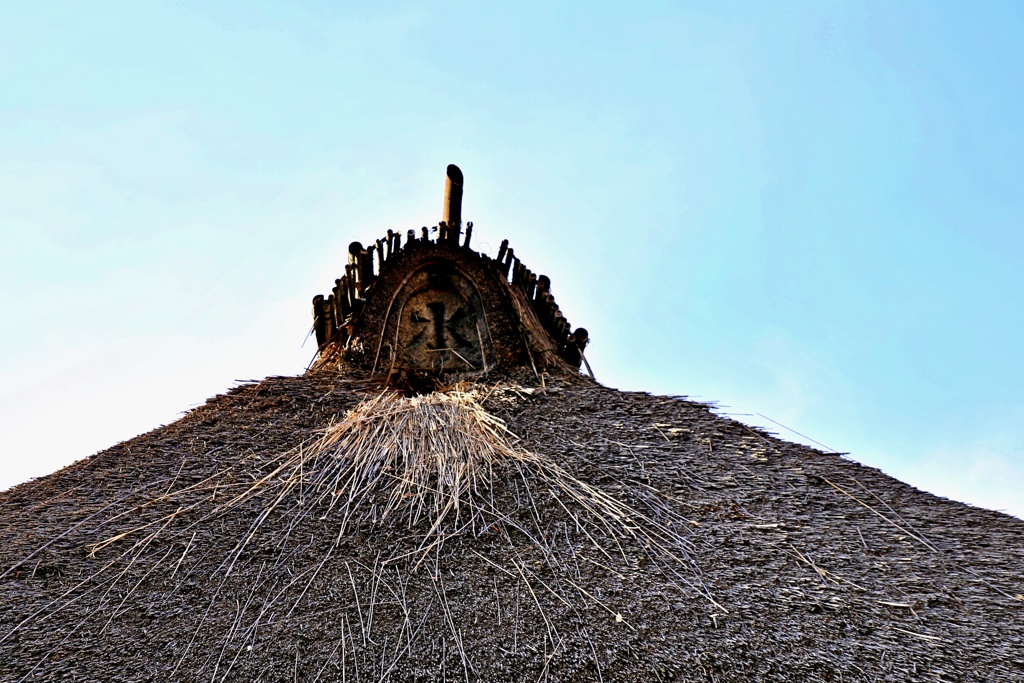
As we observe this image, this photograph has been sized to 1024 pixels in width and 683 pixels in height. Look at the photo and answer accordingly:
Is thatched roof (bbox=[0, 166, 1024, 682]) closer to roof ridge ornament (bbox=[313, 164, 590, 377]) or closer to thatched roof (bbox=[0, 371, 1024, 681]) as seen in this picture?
thatched roof (bbox=[0, 371, 1024, 681])

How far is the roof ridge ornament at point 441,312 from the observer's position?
510cm

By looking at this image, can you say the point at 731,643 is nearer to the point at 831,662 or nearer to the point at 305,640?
the point at 831,662

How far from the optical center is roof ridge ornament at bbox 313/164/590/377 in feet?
16.7

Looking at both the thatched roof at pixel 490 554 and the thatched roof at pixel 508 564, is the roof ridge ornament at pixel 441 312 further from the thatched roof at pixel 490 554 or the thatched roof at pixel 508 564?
the thatched roof at pixel 508 564

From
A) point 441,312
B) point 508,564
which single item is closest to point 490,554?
point 508,564

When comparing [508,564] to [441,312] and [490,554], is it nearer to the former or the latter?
[490,554]

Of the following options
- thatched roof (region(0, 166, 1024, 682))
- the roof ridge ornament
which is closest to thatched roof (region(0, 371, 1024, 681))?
thatched roof (region(0, 166, 1024, 682))

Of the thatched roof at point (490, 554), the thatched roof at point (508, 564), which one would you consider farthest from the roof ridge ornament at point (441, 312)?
the thatched roof at point (508, 564)

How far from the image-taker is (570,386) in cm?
464

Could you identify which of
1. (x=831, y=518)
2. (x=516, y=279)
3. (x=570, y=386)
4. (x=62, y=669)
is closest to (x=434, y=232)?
(x=516, y=279)

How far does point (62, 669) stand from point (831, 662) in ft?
8.12

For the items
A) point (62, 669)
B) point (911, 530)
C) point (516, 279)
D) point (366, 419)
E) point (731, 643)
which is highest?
point (516, 279)

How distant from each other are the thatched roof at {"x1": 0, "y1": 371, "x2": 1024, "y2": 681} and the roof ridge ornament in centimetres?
97

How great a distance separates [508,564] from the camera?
3.30 m
